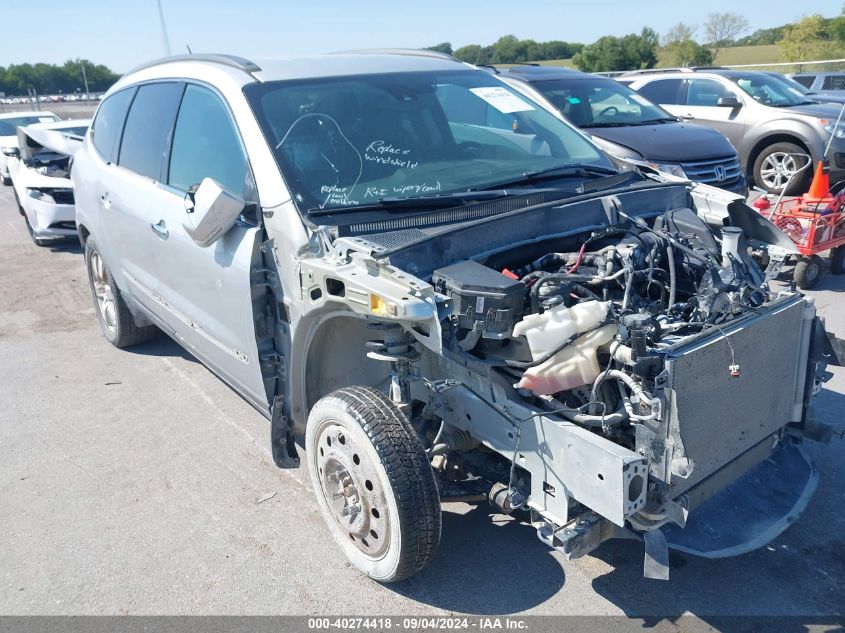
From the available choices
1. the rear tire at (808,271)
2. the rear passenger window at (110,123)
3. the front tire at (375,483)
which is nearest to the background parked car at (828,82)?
the rear tire at (808,271)

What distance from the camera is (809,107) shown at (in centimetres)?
1103

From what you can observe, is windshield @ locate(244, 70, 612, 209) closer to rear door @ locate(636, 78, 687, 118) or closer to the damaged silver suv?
the damaged silver suv

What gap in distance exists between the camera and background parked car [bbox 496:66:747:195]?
26.3 feet

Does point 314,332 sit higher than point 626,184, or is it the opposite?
point 626,184

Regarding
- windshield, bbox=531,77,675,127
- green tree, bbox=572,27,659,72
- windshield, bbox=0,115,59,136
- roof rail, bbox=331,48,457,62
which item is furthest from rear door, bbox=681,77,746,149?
→ green tree, bbox=572,27,659,72

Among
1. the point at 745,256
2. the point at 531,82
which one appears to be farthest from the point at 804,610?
the point at 531,82

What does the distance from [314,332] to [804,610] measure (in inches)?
88.3

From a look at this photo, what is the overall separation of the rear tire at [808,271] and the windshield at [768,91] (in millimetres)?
5570

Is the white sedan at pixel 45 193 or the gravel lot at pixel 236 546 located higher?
the white sedan at pixel 45 193

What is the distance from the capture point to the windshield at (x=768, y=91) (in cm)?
1130

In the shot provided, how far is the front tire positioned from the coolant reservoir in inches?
21.5

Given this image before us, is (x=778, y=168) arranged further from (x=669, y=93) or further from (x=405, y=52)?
(x=405, y=52)

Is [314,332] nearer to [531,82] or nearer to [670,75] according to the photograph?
[531,82]

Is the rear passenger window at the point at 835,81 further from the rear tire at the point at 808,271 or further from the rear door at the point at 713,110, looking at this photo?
the rear tire at the point at 808,271
